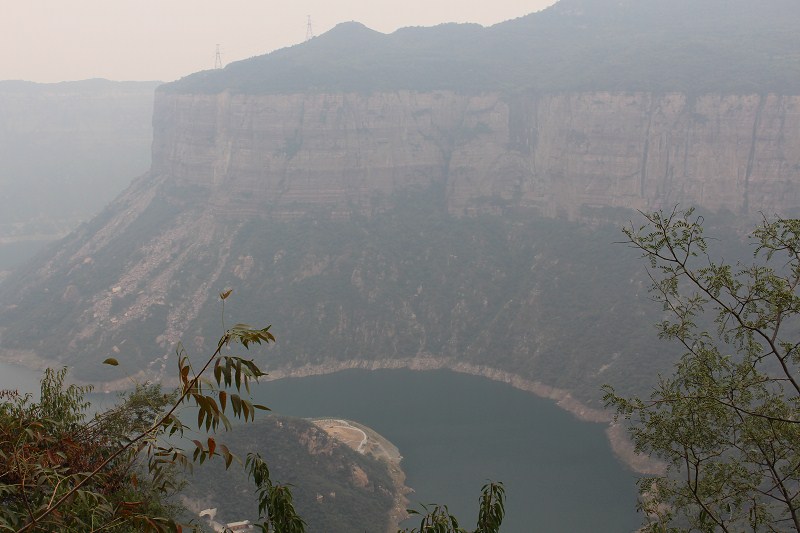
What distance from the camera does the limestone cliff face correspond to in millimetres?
81312

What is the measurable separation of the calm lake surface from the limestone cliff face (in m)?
27.3

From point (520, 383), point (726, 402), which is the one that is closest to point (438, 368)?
point (520, 383)

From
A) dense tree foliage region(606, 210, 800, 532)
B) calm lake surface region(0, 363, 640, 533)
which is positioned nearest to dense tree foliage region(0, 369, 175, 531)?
dense tree foliage region(606, 210, 800, 532)

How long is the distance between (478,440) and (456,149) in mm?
49837

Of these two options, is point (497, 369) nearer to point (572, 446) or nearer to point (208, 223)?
point (572, 446)

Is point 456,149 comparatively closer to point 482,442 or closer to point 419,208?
point 419,208

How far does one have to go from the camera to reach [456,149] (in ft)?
334

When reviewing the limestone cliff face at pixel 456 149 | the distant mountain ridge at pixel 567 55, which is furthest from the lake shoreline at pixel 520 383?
the distant mountain ridge at pixel 567 55

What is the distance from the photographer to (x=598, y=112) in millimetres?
88250

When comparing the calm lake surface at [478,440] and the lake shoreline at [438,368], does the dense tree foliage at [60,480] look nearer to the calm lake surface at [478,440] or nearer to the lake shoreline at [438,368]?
the calm lake surface at [478,440]

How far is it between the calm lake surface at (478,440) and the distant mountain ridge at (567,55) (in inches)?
1623

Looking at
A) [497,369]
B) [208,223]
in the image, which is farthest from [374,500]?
[208,223]

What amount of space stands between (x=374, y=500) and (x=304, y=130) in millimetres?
58832

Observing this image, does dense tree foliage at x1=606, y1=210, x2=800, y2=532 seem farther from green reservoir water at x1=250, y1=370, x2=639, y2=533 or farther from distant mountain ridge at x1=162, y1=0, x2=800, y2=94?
distant mountain ridge at x1=162, y1=0, x2=800, y2=94
